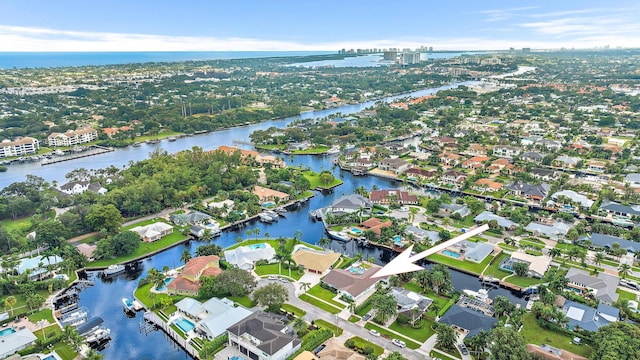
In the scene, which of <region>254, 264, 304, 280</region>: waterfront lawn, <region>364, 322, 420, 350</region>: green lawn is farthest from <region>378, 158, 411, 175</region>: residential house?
<region>364, 322, 420, 350</region>: green lawn

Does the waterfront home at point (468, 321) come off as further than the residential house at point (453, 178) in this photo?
No

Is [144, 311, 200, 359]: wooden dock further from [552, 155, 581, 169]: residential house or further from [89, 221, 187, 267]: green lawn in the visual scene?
[552, 155, 581, 169]: residential house

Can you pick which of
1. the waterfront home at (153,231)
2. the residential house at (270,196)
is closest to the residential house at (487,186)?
the residential house at (270,196)

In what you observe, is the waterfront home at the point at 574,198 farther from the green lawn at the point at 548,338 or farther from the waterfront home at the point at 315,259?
the waterfront home at the point at 315,259

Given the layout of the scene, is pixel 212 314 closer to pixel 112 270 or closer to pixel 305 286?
pixel 305 286

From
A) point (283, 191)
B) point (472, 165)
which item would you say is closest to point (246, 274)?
point (283, 191)

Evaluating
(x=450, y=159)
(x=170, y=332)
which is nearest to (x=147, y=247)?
(x=170, y=332)
